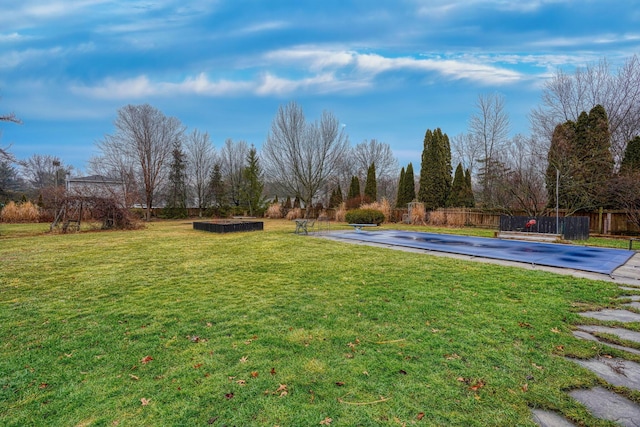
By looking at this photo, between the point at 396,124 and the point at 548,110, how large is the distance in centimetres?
1080

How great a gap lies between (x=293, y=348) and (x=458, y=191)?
20831 millimetres

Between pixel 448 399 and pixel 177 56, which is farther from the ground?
pixel 177 56

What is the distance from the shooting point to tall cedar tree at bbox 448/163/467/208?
20.0 meters

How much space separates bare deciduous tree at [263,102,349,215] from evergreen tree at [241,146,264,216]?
2690mm

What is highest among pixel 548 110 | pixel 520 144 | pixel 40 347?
pixel 548 110

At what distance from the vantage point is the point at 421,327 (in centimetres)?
337

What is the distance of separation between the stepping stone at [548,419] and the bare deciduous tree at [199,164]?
30798mm

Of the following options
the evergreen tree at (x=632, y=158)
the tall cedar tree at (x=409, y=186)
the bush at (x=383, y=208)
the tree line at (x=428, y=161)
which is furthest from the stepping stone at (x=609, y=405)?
the tall cedar tree at (x=409, y=186)

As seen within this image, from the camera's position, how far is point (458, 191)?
68.5 ft

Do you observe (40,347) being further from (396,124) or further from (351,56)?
(396,124)

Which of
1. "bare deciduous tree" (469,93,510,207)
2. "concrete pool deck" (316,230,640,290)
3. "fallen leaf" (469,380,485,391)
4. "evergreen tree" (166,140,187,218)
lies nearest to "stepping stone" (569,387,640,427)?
"fallen leaf" (469,380,485,391)

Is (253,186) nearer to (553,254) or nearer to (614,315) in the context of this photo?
(553,254)

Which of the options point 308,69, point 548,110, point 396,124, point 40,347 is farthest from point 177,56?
point 548,110

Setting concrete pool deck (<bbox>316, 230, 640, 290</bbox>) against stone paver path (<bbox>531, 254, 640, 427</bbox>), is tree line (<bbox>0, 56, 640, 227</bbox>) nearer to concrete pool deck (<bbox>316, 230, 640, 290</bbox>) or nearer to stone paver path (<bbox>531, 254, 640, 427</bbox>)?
concrete pool deck (<bbox>316, 230, 640, 290</bbox>)
